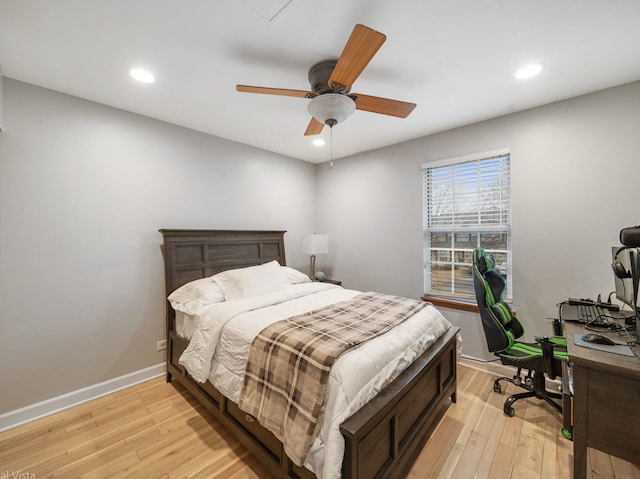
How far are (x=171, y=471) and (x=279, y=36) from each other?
9.16 ft

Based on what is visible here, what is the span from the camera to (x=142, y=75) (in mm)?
2029

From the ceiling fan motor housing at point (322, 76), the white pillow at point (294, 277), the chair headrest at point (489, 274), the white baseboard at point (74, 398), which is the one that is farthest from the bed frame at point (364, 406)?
the ceiling fan motor housing at point (322, 76)

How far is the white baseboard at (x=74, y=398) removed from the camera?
2.03 metres

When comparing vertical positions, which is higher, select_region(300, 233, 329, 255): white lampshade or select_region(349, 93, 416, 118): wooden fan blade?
select_region(349, 93, 416, 118): wooden fan blade

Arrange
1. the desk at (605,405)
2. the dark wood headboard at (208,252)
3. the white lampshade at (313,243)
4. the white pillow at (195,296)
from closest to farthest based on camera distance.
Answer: the desk at (605,405)
the white pillow at (195,296)
the dark wood headboard at (208,252)
the white lampshade at (313,243)

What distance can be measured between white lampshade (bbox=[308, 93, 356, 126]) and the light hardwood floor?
2.42 meters

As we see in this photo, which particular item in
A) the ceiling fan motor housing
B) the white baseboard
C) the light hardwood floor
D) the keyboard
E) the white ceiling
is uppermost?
the white ceiling

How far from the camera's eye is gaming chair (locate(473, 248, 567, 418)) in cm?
193

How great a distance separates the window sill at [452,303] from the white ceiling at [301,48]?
2.03m

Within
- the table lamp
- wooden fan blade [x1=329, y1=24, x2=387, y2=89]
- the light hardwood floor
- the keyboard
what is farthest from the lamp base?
the keyboard

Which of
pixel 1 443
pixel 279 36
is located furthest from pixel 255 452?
pixel 279 36

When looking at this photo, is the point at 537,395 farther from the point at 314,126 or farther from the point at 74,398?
the point at 74,398

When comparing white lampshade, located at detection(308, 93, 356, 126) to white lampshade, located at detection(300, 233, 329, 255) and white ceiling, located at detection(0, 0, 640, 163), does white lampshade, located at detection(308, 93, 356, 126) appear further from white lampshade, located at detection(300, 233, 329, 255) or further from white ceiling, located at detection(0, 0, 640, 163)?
white lampshade, located at detection(300, 233, 329, 255)

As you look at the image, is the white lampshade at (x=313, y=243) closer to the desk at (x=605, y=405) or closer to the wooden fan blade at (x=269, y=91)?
the wooden fan blade at (x=269, y=91)
